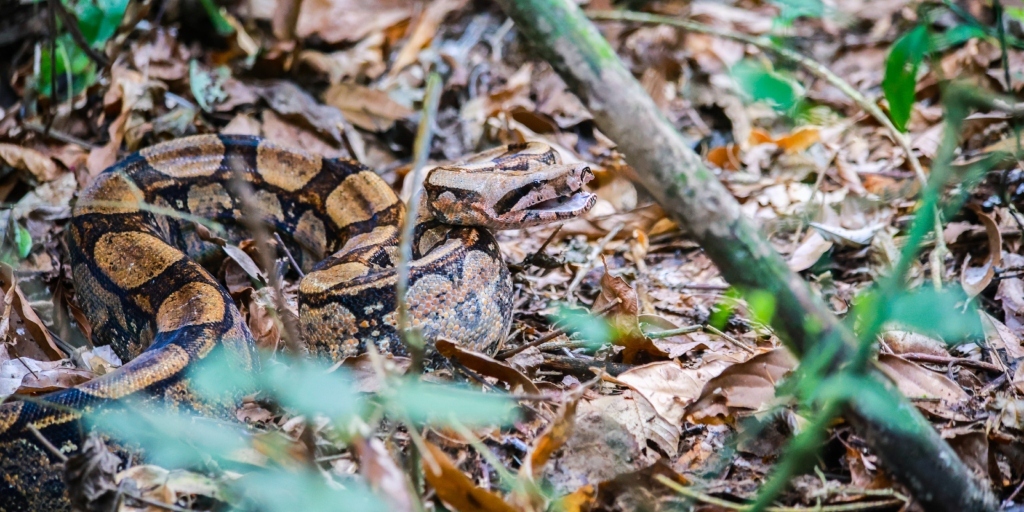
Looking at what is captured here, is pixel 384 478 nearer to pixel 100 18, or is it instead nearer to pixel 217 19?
pixel 100 18

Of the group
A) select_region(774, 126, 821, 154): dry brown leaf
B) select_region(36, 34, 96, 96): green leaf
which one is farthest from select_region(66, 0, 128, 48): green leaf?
select_region(774, 126, 821, 154): dry brown leaf

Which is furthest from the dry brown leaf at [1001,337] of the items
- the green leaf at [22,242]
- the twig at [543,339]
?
the green leaf at [22,242]

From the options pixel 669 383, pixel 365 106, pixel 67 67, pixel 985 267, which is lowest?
pixel 985 267

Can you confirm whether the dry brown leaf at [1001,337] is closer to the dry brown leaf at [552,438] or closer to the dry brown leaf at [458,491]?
the dry brown leaf at [552,438]

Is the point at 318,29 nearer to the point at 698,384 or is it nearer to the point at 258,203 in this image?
the point at 258,203

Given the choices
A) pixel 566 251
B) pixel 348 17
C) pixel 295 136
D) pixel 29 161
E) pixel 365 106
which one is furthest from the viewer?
pixel 348 17

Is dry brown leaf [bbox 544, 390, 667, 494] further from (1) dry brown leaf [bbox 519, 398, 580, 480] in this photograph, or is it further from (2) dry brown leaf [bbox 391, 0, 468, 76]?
(2) dry brown leaf [bbox 391, 0, 468, 76]

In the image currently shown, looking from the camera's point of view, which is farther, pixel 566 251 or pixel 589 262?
pixel 566 251

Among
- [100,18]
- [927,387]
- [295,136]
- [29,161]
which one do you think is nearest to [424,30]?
[295,136]
